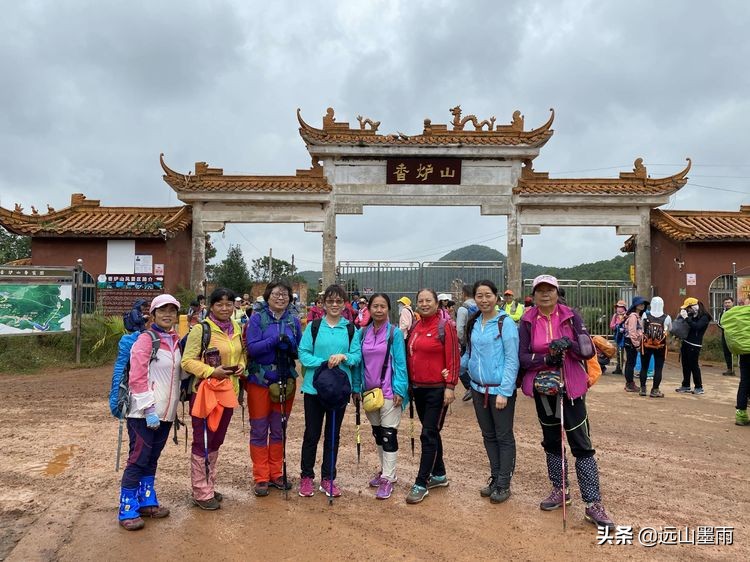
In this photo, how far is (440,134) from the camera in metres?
14.4

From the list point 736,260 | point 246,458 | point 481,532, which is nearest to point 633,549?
point 481,532

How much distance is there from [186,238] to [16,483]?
1098 cm

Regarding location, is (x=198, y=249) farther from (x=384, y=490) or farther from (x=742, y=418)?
(x=742, y=418)

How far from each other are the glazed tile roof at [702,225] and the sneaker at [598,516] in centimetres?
1209

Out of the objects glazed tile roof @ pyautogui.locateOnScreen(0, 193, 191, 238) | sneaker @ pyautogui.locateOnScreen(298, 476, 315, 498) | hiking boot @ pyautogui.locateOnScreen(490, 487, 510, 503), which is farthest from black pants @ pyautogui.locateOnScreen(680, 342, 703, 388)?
glazed tile roof @ pyautogui.locateOnScreen(0, 193, 191, 238)

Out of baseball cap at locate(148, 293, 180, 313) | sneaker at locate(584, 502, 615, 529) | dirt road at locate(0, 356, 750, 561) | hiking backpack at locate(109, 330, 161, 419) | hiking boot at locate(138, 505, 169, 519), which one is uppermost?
baseball cap at locate(148, 293, 180, 313)

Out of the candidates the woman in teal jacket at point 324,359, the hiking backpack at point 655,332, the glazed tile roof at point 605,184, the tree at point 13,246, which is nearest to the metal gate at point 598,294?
the glazed tile roof at point 605,184

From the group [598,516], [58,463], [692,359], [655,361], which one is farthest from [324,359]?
[692,359]

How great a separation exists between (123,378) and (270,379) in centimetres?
107

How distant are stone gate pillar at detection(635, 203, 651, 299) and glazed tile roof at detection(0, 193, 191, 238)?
1280 cm

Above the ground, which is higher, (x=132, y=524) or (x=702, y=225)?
(x=702, y=225)

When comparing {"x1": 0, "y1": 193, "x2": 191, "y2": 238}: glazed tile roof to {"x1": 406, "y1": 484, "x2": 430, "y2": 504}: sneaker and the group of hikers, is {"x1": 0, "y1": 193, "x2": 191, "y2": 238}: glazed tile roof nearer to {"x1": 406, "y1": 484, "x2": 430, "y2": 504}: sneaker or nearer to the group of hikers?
the group of hikers

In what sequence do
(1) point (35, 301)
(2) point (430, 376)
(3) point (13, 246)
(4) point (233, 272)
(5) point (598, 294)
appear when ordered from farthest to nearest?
(4) point (233, 272)
(3) point (13, 246)
(5) point (598, 294)
(1) point (35, 301)
(2) point (430, 376)

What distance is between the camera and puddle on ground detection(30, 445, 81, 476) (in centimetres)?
468
